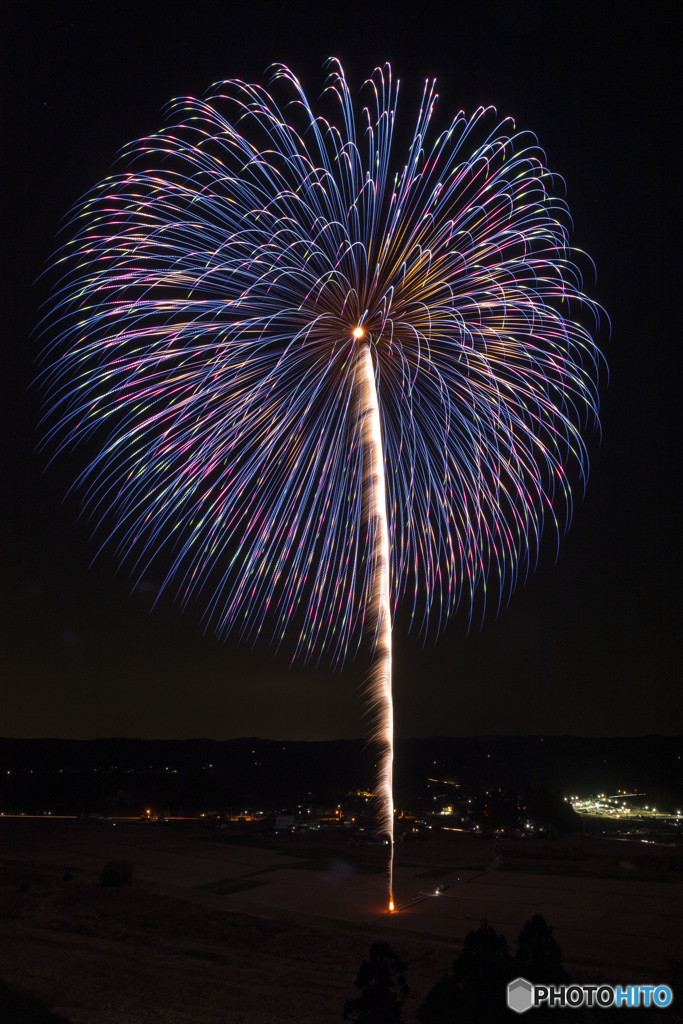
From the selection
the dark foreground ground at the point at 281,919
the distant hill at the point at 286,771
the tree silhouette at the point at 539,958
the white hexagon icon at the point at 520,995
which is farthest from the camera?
the distant hill at the point at 286,771

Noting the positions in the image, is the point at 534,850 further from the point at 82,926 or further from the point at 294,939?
the point at 82,926

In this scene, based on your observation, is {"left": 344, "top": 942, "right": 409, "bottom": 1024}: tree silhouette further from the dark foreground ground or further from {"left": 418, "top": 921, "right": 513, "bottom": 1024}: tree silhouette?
the dark foreground ground

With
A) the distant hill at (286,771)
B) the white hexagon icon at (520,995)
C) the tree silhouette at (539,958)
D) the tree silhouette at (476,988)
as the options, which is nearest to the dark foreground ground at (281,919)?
the tree silhouette at (476,988)

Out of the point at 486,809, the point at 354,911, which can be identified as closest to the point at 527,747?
the point at 486,809

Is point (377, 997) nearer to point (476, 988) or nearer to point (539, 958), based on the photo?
point (476, 988)

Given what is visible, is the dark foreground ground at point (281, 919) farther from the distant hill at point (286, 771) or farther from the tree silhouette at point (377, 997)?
the distant hill at point (286, 771)

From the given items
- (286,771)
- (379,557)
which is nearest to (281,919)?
(379,557)
